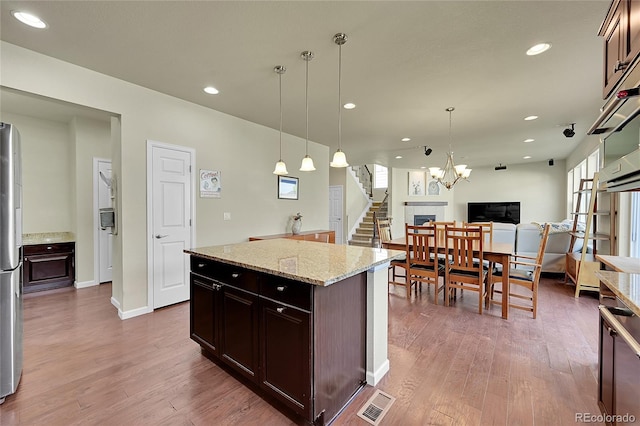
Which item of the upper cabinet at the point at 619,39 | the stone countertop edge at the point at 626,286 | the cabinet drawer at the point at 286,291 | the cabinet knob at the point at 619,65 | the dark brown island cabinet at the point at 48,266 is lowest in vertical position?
the dark brown island cabinet at the point at 48,266

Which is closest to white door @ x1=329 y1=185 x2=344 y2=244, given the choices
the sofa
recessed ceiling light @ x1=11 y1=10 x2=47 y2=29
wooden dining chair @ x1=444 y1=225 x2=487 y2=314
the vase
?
the vase

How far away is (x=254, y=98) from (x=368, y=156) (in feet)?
13.9

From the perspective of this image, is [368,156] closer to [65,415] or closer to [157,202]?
[157,202]

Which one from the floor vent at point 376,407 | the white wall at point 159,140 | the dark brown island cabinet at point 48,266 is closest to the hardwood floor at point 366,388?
the floor vent at point 376,407

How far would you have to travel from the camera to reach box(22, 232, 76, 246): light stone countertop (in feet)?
13.5

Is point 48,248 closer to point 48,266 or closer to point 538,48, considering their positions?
point 48,266

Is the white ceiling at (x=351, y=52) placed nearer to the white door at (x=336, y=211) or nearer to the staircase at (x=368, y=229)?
the white door at (x=336, y=211)

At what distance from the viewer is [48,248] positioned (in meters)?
4.16

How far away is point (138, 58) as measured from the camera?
8.57ft

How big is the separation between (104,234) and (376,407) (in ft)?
16.0

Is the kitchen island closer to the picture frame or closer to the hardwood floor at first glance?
the hardwood floor

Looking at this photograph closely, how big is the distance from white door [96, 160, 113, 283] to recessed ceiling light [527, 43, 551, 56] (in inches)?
224

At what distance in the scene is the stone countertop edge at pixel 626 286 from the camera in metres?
1.08

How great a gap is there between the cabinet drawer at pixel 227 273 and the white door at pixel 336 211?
6.98 meters
